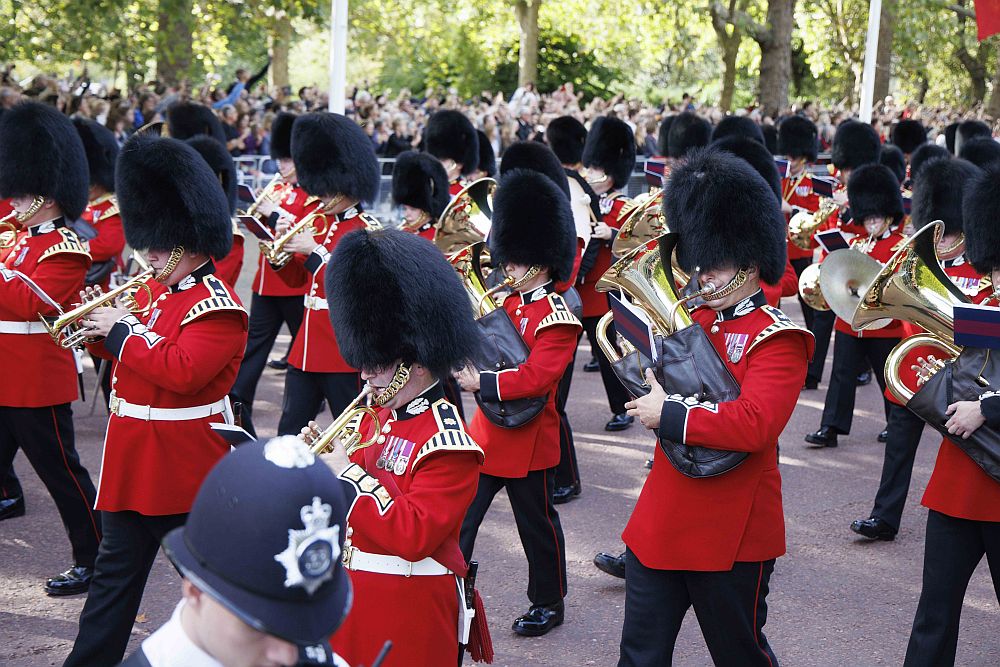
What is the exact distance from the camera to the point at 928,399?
134 inches

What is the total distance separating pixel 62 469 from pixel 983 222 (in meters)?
3.28

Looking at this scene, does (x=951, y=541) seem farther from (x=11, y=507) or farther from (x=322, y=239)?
(x=11, y=507)

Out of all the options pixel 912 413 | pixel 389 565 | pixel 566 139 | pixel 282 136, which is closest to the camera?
pixel 389 565

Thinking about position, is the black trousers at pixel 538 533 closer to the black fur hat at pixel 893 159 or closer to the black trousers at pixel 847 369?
the black trousers at pixel 847 369

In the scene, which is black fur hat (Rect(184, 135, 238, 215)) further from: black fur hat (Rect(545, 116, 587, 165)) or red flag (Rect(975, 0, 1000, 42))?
red flag (Rect(975, 0, 1000, 42))

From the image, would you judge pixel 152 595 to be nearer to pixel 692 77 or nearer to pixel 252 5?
pixel 252 5

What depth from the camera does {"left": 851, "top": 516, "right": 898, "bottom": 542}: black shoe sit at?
5160mm

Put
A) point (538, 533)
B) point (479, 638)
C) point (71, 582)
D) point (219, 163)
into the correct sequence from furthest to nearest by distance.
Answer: point (219, 163), point (71, 582), point (538, 533), point (479, 638)

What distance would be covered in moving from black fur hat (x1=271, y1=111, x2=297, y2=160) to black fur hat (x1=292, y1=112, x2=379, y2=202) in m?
1.53

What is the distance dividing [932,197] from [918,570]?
1.97 m

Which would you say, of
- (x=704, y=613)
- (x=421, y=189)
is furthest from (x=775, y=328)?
(x=421, y=189)

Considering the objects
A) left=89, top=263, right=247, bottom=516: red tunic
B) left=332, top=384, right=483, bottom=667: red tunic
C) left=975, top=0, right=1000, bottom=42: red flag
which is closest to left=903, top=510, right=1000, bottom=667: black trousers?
left=332, top=384, right=483, bottom=667: red tunic

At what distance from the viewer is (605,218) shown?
24.0 ft

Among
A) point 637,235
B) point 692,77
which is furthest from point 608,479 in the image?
point 692,77
